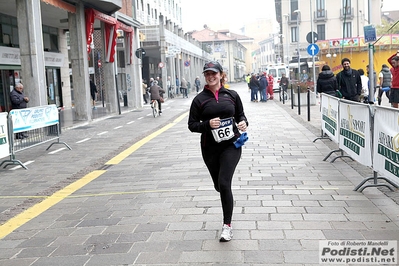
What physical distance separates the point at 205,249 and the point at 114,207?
2086 mm

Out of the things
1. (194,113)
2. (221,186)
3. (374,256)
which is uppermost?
(194,113)

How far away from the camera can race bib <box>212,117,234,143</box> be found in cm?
475

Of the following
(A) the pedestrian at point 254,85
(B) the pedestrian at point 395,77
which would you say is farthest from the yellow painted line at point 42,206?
(A) the pedestrian at point 254,85

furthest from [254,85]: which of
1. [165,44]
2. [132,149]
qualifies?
[132,149]

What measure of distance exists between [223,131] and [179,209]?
158 centimetres

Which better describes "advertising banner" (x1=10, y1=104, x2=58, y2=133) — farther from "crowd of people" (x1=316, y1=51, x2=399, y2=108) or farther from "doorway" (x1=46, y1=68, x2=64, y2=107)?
"doorway" (x1=46, y1=68, x2=64, y2=107)

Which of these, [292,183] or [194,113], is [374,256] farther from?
[292,183]

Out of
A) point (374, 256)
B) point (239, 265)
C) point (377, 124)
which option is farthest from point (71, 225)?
point (377, 124)

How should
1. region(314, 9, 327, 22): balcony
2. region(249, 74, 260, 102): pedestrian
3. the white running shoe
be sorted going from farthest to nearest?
1. region(314, 9, 327, 22): balcony
2. region(249, 74, 260, 102): pedestrian
3. the white running shoe

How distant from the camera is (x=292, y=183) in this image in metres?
7.25

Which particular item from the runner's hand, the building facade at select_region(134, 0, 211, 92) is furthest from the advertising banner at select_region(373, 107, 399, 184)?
the building facade at select_region(134, 0, 211, 92)

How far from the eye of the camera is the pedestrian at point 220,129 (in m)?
4.77

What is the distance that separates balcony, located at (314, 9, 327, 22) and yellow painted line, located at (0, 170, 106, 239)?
6434 cm

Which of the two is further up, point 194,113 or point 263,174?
point 194,113
